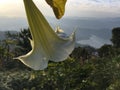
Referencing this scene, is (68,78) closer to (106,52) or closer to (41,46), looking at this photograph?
(106,52)

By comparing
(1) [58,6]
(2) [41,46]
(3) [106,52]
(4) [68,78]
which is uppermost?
(1) [58,6]

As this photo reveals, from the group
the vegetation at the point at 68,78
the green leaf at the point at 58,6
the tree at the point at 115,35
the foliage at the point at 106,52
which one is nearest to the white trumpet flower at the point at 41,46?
the green leaf at the point at 58,6

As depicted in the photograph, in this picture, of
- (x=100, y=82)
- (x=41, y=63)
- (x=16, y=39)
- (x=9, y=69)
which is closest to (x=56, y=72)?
(x=100, y=82)

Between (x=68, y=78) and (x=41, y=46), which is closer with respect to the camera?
(x=41, y=46)

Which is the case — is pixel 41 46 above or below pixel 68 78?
above

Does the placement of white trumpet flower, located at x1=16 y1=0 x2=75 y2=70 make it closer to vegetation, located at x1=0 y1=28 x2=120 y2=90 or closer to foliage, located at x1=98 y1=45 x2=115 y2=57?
vegetation, located at x1=0 y1=28 x2=120 y2=90

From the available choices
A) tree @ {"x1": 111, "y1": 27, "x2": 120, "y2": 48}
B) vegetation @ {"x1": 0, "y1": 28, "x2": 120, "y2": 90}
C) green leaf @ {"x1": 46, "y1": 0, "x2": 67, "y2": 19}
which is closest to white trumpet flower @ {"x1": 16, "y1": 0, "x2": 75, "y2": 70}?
green leaf @ {"x1": 46, "y1": 0, "x2": 67, "y2": 19}

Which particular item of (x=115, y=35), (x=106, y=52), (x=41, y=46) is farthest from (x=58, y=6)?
(x=115, y=35)
